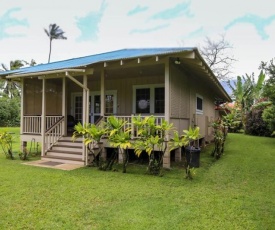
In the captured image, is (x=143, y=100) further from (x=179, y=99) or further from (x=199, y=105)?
(x=199, y=105)

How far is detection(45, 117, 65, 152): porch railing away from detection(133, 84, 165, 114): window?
2.94 m

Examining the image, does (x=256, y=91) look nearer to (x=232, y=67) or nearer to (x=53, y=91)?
(x=232, y=67)

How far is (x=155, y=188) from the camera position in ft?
16.4

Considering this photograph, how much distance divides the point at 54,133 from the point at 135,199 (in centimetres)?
514

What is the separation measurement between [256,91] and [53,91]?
15.7 m

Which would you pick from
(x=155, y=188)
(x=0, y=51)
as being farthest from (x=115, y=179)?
(x=0, y=51)

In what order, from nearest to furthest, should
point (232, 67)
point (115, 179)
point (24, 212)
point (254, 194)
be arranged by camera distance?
point (24, 212)
point (254, 194)
point (115, 179)
point (232, 67)

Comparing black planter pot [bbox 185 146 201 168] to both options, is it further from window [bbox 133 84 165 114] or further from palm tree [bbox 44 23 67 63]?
palm tree [bbox 44 23 67 63]

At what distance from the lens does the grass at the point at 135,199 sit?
11.1 feet

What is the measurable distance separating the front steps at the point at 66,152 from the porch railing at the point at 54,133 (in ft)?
0.51

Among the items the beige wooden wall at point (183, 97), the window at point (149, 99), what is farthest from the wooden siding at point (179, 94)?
the window at point (149, 99)

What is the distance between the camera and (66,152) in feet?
26.0

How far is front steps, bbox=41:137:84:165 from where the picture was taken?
24.8 ft

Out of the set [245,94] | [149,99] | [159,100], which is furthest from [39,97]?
[245,94]
